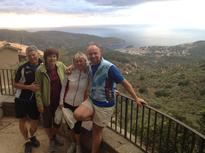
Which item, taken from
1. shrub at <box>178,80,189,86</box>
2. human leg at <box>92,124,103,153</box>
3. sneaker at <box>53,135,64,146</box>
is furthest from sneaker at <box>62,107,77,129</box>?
shrub at <box>178,80,189,86</box>

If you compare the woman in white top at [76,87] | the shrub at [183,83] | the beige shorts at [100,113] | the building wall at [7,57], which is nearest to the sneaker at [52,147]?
the woman in white top at [76,87]

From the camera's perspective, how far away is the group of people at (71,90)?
3578 millimetres

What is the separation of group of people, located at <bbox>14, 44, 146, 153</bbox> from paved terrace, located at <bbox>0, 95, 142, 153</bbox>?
0.71 feet

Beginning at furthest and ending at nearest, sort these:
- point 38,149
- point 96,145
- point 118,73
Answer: point 38,149 → point 96,145 → point 118,73

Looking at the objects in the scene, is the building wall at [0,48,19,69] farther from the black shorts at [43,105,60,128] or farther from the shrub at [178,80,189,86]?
the black shorts at [43,105,60,128]

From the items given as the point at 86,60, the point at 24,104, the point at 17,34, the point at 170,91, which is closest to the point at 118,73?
the point at 86,60

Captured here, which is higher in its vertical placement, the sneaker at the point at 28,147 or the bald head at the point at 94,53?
the bald head at the point at 94,53

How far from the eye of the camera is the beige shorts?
366 cm

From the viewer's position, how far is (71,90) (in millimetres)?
3930

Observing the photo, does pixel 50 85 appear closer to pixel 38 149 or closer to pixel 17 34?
pixel 38 149

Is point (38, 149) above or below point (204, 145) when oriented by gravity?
below

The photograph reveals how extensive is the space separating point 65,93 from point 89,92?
40 cm

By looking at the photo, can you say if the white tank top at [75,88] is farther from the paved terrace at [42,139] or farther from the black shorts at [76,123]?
the paved terrace at [42,139]

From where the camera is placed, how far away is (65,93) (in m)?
3.99
